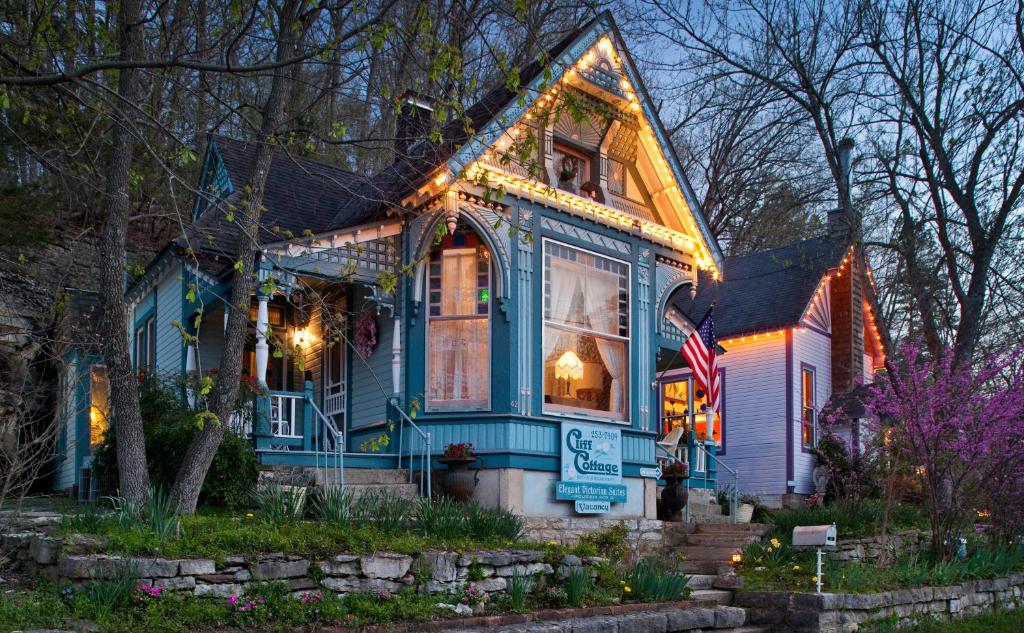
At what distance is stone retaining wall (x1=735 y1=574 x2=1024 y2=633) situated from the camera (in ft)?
33.7

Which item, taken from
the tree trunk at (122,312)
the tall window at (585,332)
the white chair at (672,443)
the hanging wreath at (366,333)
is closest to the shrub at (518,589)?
the tree trunk at (122,312)

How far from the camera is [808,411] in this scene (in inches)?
801

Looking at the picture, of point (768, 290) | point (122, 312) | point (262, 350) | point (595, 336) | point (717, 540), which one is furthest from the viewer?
point (768, 290)

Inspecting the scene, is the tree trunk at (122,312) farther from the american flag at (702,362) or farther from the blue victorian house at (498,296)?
the american flag at (702,362)

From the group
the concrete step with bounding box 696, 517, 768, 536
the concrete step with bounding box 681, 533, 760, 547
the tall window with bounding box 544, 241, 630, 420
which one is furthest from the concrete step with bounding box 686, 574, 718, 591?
the tall window with bounding box 544, 241, 630, 420

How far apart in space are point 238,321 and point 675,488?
730 cm

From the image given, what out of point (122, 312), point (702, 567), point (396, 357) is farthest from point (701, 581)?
point (122, 312)

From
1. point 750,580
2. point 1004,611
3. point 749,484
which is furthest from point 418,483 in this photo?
point 749,484

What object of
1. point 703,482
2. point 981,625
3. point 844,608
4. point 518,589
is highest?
point 703,482

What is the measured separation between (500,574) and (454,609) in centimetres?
86

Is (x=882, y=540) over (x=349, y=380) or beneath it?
beneath

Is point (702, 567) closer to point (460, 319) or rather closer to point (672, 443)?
point (672, 443)

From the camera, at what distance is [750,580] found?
37.7 ft

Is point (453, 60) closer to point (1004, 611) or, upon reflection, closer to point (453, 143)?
point (453, 143)
